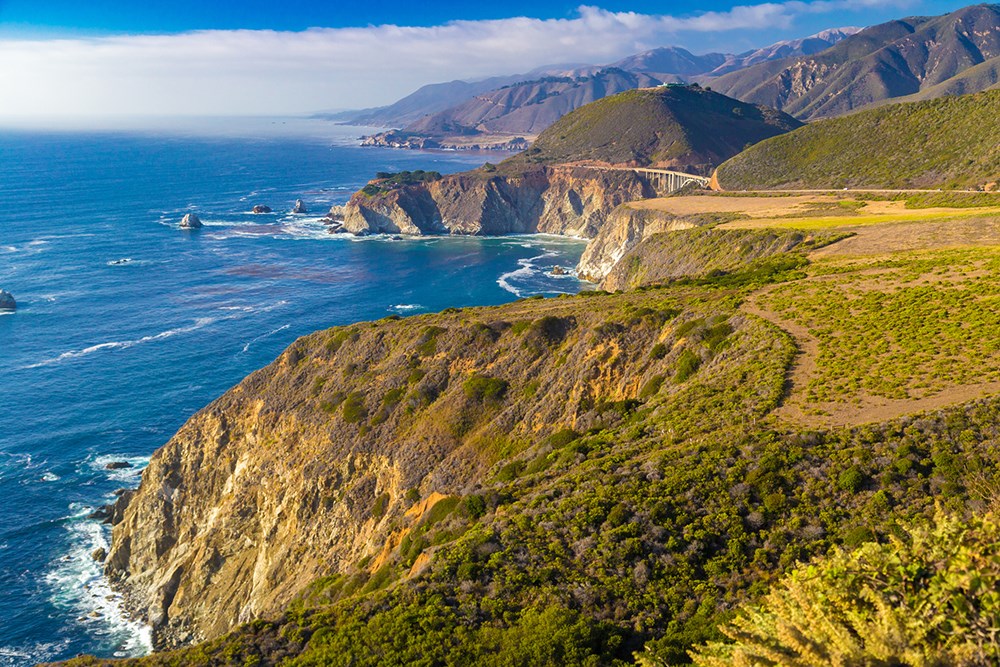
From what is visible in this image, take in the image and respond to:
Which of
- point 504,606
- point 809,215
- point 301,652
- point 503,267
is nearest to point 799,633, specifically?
point 504,606

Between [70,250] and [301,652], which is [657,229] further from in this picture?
[70,250]

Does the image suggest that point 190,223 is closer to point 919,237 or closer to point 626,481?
point 919,237

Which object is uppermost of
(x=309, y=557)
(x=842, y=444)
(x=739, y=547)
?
(x=842, y=444)

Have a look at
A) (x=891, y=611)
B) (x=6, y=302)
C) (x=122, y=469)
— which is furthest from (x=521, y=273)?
(x=891, y=611)

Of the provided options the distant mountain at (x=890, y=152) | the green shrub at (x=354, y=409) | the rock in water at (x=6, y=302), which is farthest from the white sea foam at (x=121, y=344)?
the distant mountain at (x=890, y=152)

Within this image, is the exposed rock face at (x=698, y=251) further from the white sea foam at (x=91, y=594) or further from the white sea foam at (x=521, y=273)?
the white sea foam at (x=91, y=594)
